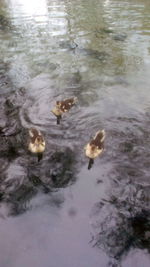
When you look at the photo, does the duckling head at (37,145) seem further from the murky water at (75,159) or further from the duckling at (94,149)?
the duckling at (94,149)

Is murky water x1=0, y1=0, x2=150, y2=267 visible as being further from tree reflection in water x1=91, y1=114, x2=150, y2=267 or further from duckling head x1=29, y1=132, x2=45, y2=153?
duckling head x1=29, y1=132, x2=45, y2=153

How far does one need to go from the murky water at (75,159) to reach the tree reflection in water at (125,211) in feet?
0.05

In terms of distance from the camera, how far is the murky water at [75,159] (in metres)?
3.54

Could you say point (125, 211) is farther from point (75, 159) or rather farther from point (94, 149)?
point (75, 159)

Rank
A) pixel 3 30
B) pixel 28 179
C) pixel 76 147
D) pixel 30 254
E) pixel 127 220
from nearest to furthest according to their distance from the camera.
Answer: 1. pixel 30 254
2. pixel 127 220
3. pixel 28 179
4. pixel 76 147
5. pixel 3 30

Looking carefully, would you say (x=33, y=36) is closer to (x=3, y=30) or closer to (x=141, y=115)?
(x=3, y=30)

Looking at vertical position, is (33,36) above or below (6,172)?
above

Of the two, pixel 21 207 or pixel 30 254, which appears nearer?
pixel 30 254

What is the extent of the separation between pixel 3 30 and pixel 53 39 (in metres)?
3.36

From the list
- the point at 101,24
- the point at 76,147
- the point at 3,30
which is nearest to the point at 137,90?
the point at 76,147

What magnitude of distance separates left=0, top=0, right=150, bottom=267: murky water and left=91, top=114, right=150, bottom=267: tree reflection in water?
16mm

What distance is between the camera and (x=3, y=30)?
12.5 meters

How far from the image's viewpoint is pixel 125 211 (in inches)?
154

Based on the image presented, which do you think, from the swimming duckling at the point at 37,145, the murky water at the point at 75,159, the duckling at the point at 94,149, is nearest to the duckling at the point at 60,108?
the murky water at the point at 75,159
